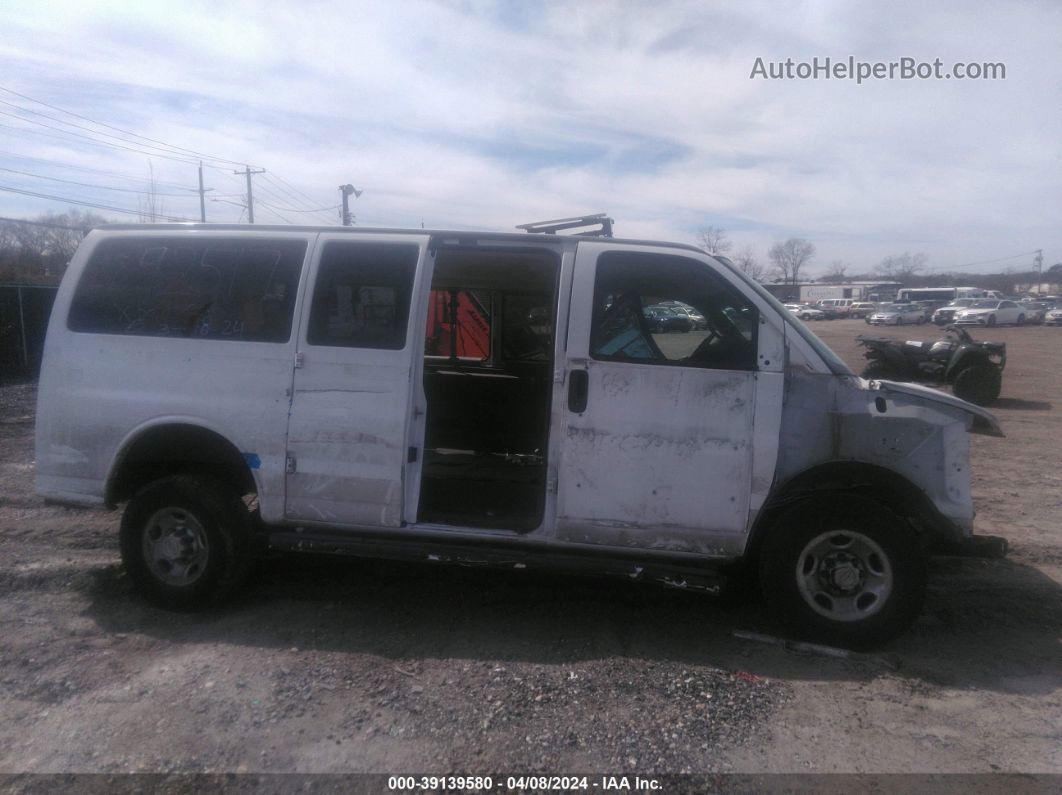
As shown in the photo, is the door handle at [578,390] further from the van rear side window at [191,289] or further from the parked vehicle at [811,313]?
the parked vehicle at [811,313]

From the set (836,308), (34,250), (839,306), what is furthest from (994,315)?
(34,250)

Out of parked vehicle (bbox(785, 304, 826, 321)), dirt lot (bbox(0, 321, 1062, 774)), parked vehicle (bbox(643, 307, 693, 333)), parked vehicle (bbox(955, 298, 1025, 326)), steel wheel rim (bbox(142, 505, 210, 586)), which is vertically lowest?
dirt lot (bbox(0, 321, 1062, 774))

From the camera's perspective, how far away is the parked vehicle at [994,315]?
158 feet

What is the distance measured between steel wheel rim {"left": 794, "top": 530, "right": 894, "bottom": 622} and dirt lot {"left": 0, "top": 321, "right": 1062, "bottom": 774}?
10.8 inches

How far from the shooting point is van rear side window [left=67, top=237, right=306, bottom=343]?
176 inches

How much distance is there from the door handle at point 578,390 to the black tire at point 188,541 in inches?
79.7

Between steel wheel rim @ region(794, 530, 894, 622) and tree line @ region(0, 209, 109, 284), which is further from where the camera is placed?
tree line @ region(0, 209, 109, 284)

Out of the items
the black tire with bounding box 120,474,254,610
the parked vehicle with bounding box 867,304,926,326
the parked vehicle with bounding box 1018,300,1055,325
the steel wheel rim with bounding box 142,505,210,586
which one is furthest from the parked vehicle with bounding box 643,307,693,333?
the parked vehicle with bounding box 1018,300,1055,325

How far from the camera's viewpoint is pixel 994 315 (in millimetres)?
48344

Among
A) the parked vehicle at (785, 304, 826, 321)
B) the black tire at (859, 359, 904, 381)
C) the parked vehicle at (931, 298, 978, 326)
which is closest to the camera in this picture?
the black tire at (859, 359, 904, 381)

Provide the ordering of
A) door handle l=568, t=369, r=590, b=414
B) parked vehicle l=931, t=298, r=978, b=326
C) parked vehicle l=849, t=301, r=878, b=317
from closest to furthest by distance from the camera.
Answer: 1. door handle l=568, t=369, r=590, b=414
2. parked vehicle l=931, t=298, r=978, b=326
3. parked vehicle l=849, t=301, r=878, b=317

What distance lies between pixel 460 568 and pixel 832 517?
8.03ft

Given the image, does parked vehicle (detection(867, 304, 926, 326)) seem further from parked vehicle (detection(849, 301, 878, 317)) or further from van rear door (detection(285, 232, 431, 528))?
van rear door (detection(285, 232, 431, 528))

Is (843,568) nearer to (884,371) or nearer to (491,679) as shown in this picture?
(491,679)
